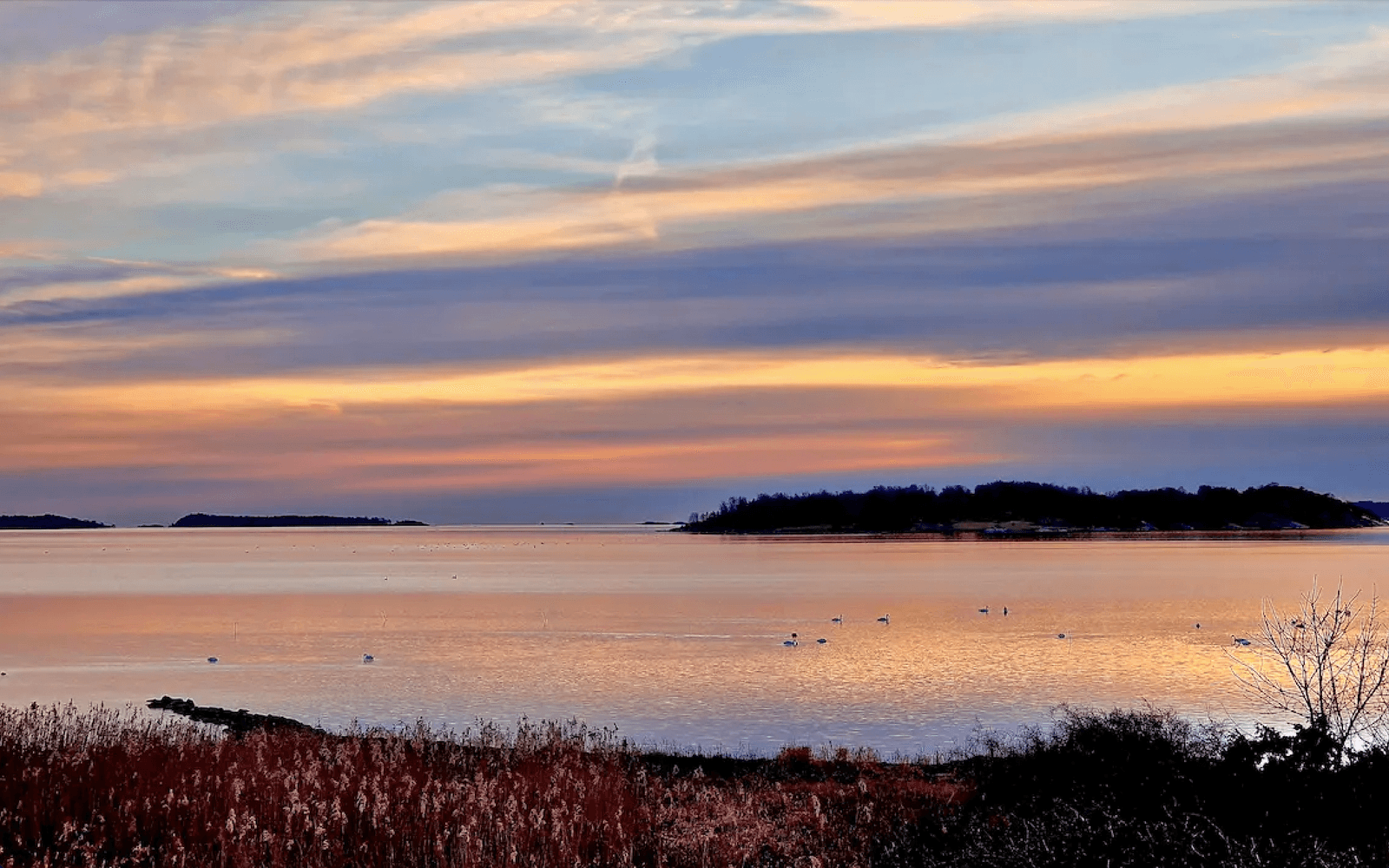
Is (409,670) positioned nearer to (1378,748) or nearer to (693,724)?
(693,724)

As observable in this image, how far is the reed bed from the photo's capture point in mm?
13180

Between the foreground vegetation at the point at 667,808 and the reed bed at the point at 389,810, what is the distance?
4 cm

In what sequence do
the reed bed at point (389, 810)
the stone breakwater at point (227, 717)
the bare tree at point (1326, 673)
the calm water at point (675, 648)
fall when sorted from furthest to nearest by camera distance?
the calm water at point (675, 648), the stone breakwater at point (227, 717), the bare tree at point (1326, 673), the reed bed at point (389, 810)

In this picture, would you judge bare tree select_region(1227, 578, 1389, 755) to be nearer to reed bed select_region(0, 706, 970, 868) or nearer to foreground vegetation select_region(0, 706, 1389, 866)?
foreground vegetation select_region(0, 706, 1389, 866)

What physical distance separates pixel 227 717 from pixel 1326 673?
1163 inches

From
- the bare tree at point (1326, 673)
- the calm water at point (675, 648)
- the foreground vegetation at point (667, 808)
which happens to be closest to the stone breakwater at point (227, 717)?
the calm water at point (675, 648)

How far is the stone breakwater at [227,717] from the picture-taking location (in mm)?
31406

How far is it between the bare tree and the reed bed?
5037mm

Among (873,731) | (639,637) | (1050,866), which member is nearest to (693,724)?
(873,731)

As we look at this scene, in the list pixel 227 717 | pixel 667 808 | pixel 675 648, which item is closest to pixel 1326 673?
pixel 675 648

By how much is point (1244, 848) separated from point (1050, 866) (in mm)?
1537

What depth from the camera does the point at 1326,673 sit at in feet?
132

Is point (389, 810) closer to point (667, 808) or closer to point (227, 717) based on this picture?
point (667, 808)

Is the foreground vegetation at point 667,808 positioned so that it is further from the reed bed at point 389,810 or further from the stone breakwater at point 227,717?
the stone breakwater at point 227,717
